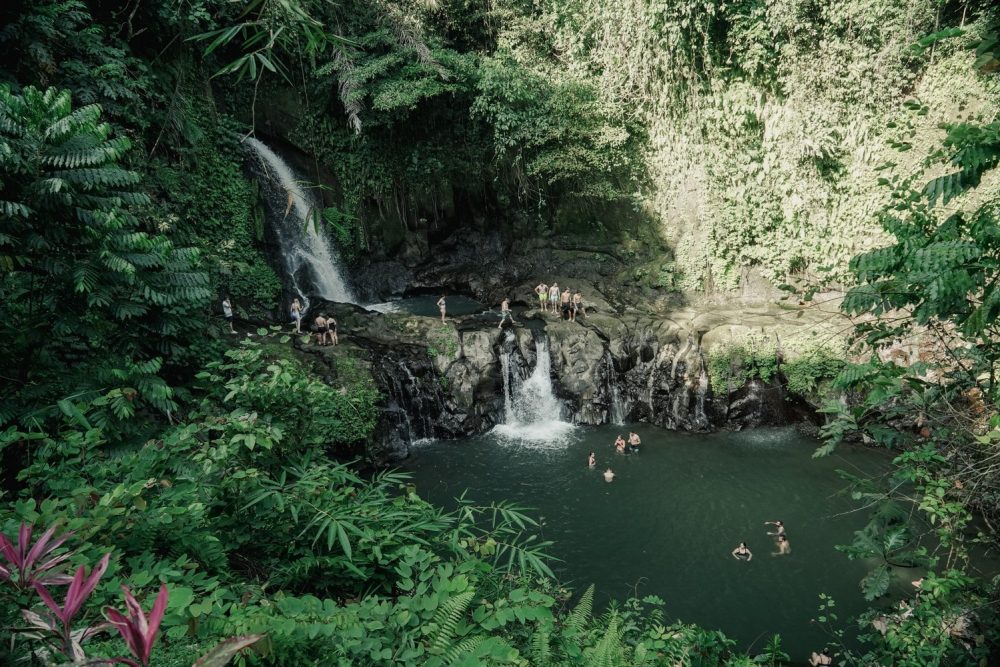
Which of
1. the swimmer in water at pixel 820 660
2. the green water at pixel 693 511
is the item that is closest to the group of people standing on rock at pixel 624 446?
the green water at pixel 693 511

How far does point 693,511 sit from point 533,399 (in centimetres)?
502

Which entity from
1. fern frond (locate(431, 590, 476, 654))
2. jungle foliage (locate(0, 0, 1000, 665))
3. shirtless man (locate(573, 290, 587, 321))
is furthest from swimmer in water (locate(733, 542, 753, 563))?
fern frond (locate(431, 590, 476, 654))

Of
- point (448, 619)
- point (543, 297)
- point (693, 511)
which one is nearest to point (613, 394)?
point (543, 297)

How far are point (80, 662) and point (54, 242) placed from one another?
4.53m

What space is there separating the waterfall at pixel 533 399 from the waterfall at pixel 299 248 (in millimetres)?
6923

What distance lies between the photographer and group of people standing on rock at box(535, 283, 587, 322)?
15.5 metres

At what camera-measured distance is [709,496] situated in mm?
10781

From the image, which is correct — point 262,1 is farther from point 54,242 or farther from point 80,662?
point 54,242

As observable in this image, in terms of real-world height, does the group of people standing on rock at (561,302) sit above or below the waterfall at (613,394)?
above

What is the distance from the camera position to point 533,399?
45.8 ft

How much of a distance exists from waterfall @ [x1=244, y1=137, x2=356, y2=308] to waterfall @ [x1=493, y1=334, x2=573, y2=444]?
273 inches

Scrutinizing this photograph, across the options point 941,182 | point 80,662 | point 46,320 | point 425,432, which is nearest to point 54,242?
point 46,320

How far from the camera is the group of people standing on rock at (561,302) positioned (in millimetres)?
15523

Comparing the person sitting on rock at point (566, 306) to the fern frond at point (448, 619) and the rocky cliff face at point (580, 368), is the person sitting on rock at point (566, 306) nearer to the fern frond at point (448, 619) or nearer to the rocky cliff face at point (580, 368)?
the rocky cliff face at point (580, 368)
